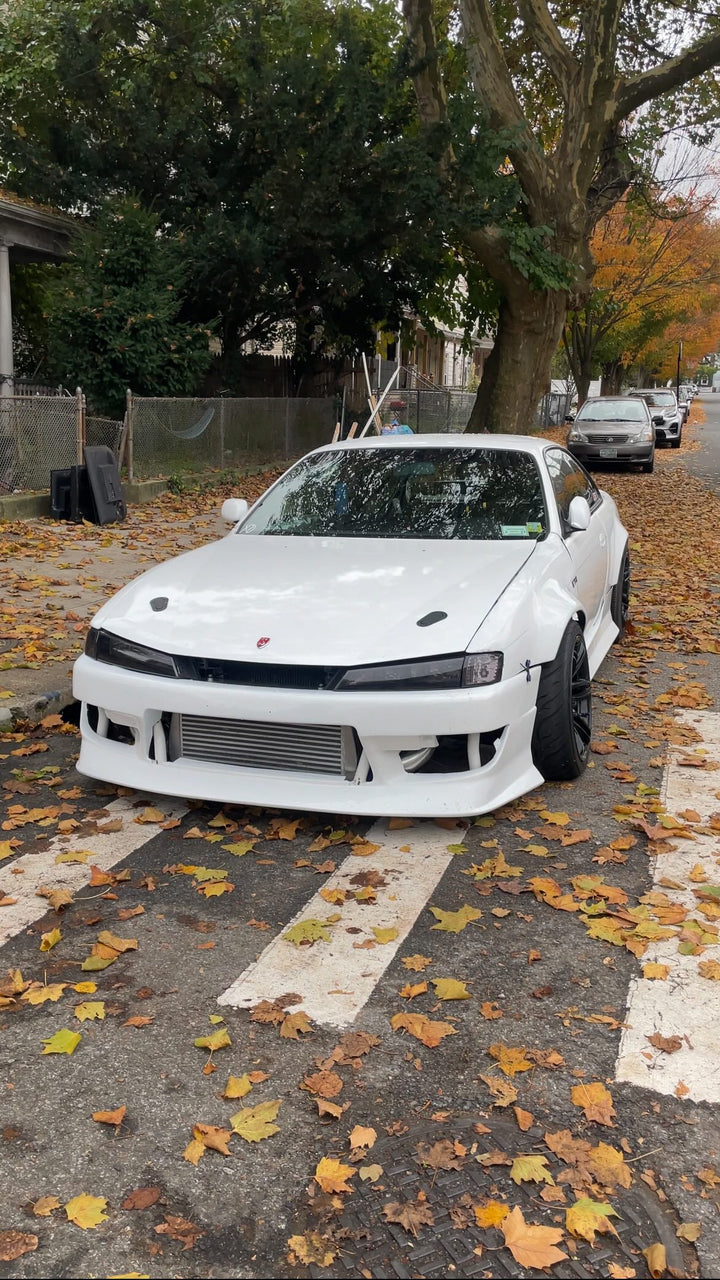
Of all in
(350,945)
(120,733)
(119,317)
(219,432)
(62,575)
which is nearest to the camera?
(350,945)

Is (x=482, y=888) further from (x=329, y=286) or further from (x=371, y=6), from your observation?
(x=371, y=6)

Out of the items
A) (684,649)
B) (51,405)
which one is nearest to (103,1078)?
(684,649)

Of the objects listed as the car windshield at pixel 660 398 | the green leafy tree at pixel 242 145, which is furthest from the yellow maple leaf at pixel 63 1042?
the car windshield at pixel 660 398

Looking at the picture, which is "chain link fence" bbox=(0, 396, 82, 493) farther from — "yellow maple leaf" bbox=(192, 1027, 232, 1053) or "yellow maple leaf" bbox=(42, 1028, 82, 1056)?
"yellow maple leaf" bbox=(192, 1027, 232, 1053)

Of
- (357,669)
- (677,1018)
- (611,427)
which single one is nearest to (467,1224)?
→ (677,1018)

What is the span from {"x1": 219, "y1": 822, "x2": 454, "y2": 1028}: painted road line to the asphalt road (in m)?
0.02

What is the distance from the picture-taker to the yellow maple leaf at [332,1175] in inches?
101

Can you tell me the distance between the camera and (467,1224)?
8.12 ft

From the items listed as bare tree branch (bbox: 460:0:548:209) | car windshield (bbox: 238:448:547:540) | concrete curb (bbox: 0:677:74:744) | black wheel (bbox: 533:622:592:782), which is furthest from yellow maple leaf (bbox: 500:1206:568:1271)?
bare tree branch (bbox: 460:0:548:209)

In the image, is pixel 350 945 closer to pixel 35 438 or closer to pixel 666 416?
pixel 35 438

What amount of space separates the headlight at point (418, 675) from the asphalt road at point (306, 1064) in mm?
676

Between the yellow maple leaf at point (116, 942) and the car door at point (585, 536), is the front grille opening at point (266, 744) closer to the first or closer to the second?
the yellow maple leaf at point (116, 942)

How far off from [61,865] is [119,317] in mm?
12881

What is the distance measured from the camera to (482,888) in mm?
4109
